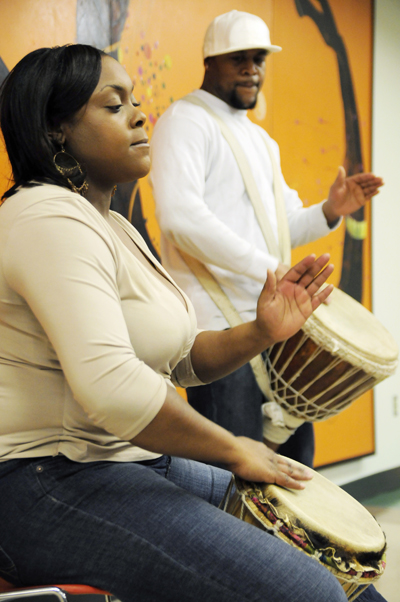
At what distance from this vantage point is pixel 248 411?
209 cm

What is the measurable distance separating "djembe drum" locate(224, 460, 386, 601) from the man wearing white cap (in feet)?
2.85

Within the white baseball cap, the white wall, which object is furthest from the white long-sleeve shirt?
the white wall

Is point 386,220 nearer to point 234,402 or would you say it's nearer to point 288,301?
point 234,402

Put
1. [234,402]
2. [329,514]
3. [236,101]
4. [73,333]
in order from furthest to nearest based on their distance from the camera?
[236,101] < [234,402] < [329,514] < [73,333]

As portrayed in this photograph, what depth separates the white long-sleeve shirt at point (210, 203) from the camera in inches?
77.2

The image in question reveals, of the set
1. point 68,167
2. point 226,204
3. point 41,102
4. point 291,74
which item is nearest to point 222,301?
point 226,204

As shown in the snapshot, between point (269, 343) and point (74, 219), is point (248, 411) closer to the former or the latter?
point (269, 343)

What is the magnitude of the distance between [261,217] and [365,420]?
1893 mm

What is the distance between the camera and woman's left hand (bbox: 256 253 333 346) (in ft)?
4.48

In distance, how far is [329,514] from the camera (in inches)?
47.6

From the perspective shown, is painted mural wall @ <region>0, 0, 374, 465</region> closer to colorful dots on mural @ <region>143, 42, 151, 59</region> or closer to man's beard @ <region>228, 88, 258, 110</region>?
colorful dots on mural @ <region>143, 42, 151, 59</region>

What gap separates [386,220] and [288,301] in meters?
2.52

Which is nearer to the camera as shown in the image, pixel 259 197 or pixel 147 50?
pixel 259 197

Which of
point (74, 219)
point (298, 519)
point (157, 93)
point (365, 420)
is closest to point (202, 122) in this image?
point (157, 93)
